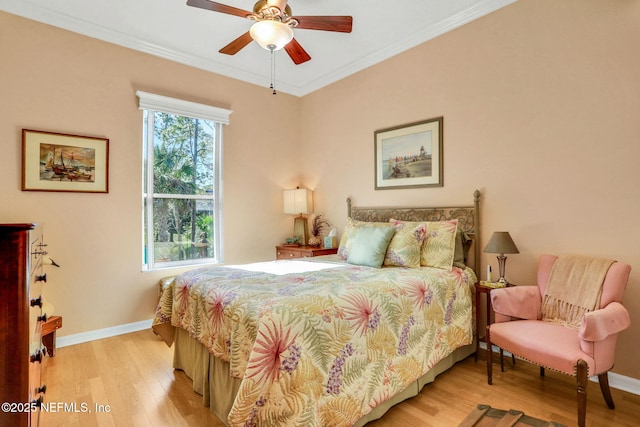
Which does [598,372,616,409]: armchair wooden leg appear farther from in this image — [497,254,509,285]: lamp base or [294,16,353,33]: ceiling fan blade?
[294,16,353,33]: ceiling fan blade

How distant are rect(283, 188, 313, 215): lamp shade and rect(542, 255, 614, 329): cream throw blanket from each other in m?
2.88

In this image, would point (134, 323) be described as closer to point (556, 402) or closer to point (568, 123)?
point (556, 402)

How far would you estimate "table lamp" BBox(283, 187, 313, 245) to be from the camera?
4.46 metres

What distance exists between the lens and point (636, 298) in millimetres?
2209

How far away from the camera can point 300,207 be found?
447 centimetres

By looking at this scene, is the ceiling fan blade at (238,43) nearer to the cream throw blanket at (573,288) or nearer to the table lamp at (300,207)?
the table lamp at (300,207)

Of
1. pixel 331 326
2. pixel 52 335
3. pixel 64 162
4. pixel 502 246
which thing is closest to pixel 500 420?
pixel 331 326

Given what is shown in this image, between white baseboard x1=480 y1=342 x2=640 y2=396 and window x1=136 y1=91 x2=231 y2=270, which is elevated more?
window x1=136 y1=91 x2=231 y2=270

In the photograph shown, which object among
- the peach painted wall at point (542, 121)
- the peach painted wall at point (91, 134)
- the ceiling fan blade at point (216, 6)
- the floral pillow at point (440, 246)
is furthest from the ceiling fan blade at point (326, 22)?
the peach painted wall at point (91, 134)

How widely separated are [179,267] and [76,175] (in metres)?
1.39

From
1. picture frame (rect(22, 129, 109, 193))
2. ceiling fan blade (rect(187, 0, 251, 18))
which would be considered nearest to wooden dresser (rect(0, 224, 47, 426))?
Result: ceiling fan blade (rect(187, 0, 251, 18))

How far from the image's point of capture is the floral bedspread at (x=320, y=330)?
145 cm

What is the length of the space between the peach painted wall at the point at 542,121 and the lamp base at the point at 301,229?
146cm

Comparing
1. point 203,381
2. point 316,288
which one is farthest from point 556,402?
point 203,381
